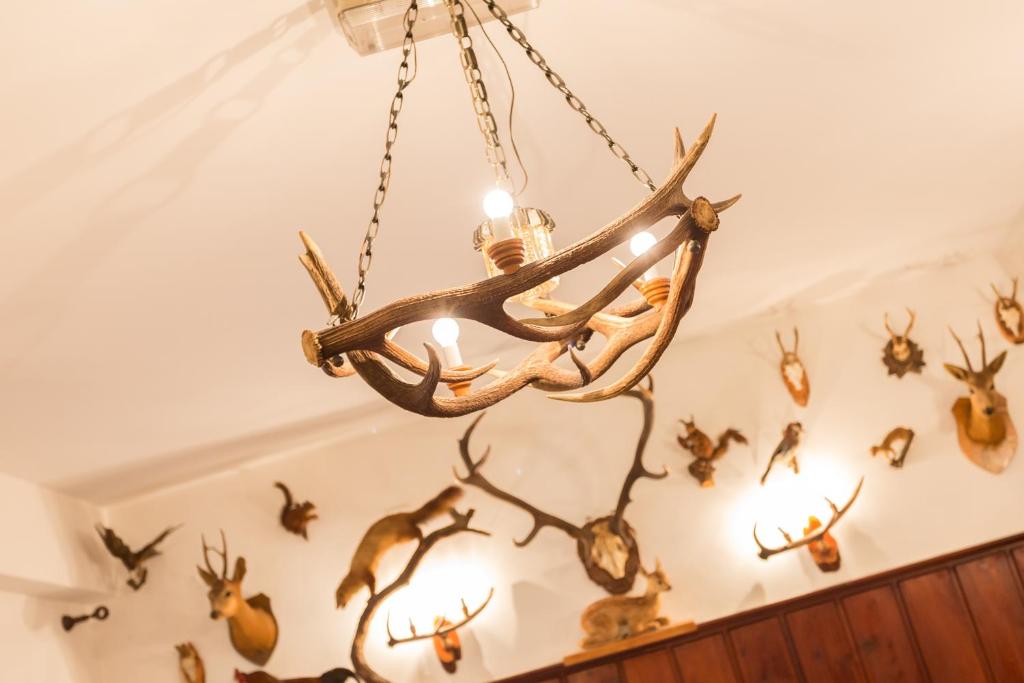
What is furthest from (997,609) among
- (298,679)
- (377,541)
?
(298,679)

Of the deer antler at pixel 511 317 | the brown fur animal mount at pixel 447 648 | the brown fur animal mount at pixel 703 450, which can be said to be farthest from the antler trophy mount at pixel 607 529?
the deer antler at pixel 511 317

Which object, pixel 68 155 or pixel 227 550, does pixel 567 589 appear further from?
pixel 68 155

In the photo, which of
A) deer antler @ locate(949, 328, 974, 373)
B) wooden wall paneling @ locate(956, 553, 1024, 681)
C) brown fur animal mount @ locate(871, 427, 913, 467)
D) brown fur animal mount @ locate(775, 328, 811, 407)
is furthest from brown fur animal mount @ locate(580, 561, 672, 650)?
deer antler @ locate(949, 328, 974, 373)

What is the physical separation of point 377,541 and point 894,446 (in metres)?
3.00

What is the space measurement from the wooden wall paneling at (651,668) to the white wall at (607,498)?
0.25 meters

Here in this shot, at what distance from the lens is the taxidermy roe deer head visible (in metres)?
5.78

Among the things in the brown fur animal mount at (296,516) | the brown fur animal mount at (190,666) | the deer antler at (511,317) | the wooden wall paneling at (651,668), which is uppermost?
the brown fur animal mount at (296,516)

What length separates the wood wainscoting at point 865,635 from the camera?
5539 mm

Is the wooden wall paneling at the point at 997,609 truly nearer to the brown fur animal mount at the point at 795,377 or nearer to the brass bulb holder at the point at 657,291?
the brown fur animal mount at the point at 795,377

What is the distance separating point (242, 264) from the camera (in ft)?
12.4

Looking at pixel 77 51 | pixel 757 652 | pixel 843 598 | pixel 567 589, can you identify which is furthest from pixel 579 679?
pixel 77 51

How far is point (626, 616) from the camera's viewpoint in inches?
223

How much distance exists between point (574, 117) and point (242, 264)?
134cm

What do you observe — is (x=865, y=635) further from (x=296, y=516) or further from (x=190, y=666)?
(x=190, y=666)
